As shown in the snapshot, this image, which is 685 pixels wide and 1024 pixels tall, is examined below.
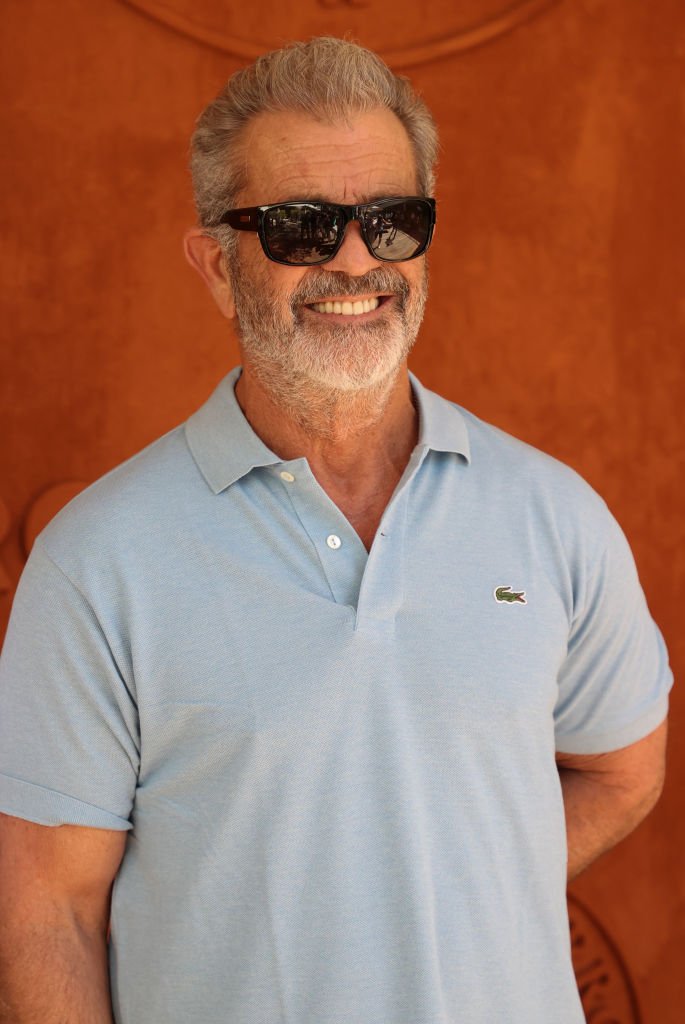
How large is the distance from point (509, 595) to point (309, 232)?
0.54 meters

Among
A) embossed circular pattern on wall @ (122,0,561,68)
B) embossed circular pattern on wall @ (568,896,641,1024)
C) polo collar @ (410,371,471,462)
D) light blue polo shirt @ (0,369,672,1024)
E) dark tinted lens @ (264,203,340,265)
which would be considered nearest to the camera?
light blue polo shirt @ (0,369,672,1024)

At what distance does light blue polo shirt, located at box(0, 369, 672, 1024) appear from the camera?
1569mm

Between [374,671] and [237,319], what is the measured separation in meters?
0.57

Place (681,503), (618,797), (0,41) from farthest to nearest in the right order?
(681,503)
(0,41)
(618,797)

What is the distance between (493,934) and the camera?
5.35 ft

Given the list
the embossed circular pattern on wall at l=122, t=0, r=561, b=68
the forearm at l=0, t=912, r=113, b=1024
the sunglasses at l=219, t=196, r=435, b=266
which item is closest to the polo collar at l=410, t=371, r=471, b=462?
the sunglasses at l=219, t=196, r=435, b=266

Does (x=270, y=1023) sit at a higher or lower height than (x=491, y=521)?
lower

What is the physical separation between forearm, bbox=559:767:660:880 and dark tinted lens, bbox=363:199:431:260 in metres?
0.86

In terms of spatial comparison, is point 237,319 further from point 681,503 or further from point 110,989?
point 681,503

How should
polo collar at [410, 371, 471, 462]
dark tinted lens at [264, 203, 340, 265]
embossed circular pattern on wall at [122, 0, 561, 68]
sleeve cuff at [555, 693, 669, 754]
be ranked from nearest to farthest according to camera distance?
1. dark tinted lens at [264, 203, 340, 265]
2. polo collar at [410, 371, 471, 462]
3. sleeve cuff at [555, 693, 669, 754]
4. embossed circular pattern on wall at [122, 0, 561, 68]

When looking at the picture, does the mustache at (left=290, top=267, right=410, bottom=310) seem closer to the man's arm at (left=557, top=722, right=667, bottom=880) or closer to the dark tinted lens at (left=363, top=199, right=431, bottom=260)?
the dark tinted lens at (left=363, top=199, right=431, bottom=260)

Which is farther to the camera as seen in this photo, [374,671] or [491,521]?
[491,521]

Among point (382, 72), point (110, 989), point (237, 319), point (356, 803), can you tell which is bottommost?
point (110, 989)

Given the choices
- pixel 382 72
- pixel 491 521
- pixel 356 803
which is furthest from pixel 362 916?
pixel 382 72
